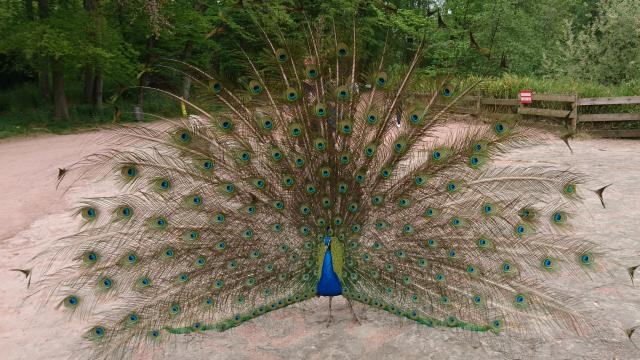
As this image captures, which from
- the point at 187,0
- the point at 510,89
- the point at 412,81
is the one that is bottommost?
the point at 510,89

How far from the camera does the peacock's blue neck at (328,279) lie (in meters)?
3.26

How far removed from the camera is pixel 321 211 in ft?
11.0

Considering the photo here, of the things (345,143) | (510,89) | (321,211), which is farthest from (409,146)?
(510,89)

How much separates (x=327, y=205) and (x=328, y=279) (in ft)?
1.73

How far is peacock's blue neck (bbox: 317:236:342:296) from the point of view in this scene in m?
3.26

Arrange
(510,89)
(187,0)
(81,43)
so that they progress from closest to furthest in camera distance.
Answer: (81,43) → (510,89) → (187,0)

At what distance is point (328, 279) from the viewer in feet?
10.7

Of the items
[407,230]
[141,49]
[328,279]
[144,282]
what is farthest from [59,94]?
[407,230]

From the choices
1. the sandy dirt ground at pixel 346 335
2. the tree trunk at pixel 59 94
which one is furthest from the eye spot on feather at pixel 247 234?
the tree trunk at pixel 59 94

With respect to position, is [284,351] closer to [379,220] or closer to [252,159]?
[379,220]

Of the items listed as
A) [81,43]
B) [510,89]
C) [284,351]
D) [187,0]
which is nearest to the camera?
[284,351]

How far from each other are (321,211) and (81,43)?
1503cm

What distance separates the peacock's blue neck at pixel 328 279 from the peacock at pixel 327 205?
0.03 feet

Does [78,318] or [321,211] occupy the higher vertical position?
[321,211]
